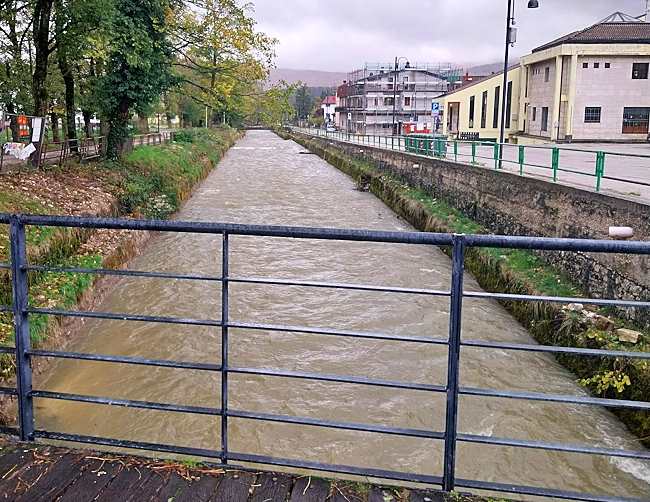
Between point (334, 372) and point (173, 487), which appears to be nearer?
point (173, 487)

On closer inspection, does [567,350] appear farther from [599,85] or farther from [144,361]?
[599,85]

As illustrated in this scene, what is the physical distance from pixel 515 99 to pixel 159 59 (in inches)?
1068

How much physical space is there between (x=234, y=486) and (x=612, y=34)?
37605mm

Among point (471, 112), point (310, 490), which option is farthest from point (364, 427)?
point (471, 112)

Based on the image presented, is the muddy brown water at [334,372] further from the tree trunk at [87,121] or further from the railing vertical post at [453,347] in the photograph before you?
the tree trunk at [87,121]

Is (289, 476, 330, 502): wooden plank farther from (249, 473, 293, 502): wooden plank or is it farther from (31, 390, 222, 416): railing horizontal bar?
(31, 390, 222, 416): railing horizontal bar

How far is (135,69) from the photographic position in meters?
18.8

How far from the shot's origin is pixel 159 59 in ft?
62.6

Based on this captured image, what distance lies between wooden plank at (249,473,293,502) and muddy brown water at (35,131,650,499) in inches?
137

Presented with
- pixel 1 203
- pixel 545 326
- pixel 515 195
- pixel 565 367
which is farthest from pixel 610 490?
pixel 1 203

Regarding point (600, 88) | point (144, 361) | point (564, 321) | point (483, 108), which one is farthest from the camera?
point (483, 108)

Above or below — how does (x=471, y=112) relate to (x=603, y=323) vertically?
above

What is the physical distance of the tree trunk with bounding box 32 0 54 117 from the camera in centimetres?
1520

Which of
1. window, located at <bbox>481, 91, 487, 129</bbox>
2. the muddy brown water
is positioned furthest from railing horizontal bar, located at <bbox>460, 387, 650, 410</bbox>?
window, located at <bbox>481, 91, 487, 129</bbox>
